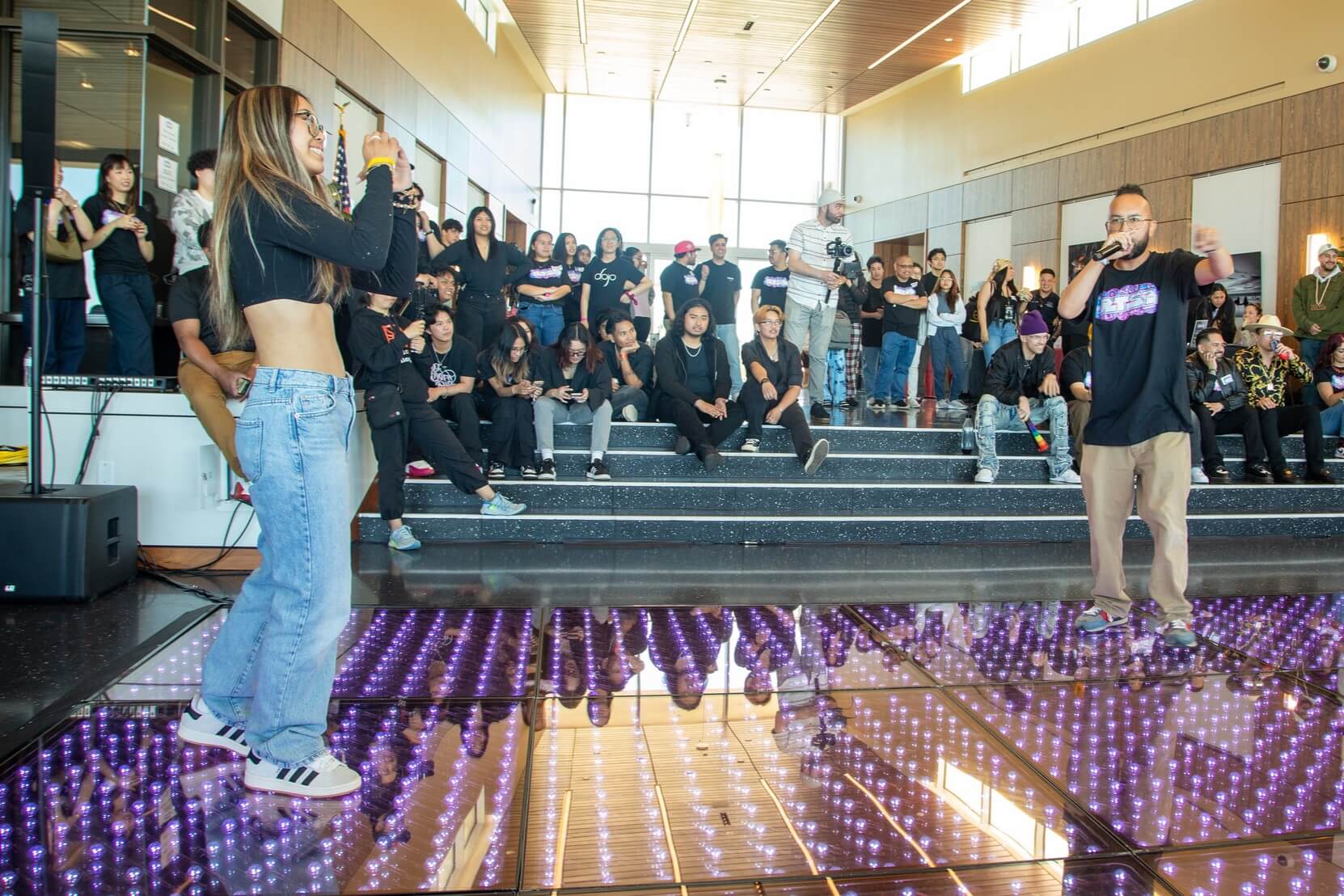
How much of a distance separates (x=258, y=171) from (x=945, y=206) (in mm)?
15369

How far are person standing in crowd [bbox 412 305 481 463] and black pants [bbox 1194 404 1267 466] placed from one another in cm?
472

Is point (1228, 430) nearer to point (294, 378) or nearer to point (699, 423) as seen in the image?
point (699, 423)

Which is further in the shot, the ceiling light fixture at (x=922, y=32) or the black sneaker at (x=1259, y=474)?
the ceiling light fixture at (x=922, y=32)

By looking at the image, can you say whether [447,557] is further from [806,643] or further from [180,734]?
[180,734]

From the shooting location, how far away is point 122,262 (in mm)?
5184

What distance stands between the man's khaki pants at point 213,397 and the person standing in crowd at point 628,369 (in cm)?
255

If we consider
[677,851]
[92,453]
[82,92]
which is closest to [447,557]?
[92,453]

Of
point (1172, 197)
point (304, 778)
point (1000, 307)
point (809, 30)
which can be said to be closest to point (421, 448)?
point (304, 778)

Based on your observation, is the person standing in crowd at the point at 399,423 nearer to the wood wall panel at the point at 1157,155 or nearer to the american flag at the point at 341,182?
the american flag at the point at 341,182

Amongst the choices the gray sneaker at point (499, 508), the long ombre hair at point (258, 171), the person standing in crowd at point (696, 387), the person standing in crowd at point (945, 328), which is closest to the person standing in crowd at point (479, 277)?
the person standing in crowd at point (696, 387)

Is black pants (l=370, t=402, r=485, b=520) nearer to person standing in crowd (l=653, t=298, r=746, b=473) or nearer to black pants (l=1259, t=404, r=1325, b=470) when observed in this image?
person standing in crowd (l=653, t=298, r=746, b=473)

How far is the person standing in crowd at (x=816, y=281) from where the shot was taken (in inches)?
273

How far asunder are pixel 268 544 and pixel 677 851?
106 cm

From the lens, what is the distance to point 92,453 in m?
4.40
